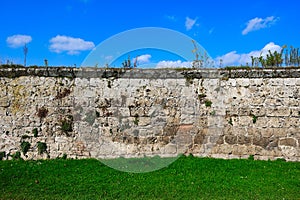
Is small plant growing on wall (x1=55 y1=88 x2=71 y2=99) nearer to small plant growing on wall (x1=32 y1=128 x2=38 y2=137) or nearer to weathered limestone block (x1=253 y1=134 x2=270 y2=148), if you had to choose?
small plant growing on wall (x1=32 y1=128 x2=38 y2=137)

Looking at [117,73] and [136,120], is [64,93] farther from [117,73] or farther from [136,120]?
[136,120]

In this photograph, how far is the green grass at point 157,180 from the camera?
5578mm

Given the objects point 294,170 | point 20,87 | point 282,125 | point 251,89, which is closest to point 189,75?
point 251,89

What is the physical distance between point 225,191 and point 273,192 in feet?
2.53

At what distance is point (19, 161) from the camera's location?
25.4 feet

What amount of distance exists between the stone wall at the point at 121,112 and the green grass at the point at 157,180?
1.43 ft

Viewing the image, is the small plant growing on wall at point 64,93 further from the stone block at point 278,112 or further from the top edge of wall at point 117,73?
the stone block at point 278,112

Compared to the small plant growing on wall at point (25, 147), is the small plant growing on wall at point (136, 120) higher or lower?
higher

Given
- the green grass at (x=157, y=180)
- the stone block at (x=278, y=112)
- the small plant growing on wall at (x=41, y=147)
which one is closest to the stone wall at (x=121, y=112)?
the small plant growing on wall at (x=41, y=147)

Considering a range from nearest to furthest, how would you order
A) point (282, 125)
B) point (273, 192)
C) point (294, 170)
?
point (273, 192), point (294, 170), point (282, 125)

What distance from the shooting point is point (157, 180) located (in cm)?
624

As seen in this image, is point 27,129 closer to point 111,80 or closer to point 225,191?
point 111,80

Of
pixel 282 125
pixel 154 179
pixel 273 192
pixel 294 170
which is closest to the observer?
pixel 273 192

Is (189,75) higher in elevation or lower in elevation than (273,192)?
higher
